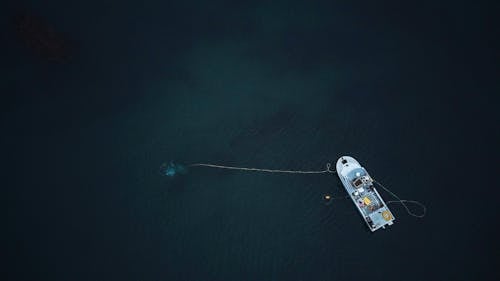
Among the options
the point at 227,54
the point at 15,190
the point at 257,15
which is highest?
the point at 257,15

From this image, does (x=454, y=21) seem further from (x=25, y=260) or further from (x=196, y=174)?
(x=25, y=260)

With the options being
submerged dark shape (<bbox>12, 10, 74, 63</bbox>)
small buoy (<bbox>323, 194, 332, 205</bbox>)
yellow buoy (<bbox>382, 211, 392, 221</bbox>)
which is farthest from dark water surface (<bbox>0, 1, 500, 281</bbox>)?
submerged dark shape (<bbox>12, 10, 74, 63</bbox>)

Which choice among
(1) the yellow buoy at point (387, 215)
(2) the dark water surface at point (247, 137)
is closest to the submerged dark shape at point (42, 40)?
(2) the dark water surface at point (247, 137)

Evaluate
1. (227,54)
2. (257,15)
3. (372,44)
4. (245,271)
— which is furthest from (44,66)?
(372,44)

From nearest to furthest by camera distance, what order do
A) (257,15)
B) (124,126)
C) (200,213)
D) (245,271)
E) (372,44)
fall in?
(245,271) < (200,213) < (124,126) < (372,44) < (257,15)

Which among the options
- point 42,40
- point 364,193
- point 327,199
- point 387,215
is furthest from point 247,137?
point 42,40

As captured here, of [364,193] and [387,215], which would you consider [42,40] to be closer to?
[364,193]

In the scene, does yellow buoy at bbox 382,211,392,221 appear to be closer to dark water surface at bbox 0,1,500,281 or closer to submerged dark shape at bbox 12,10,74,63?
dark water surface at bbox 0,1,500,281

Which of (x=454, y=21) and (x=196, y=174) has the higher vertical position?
(x=454, y=21)
